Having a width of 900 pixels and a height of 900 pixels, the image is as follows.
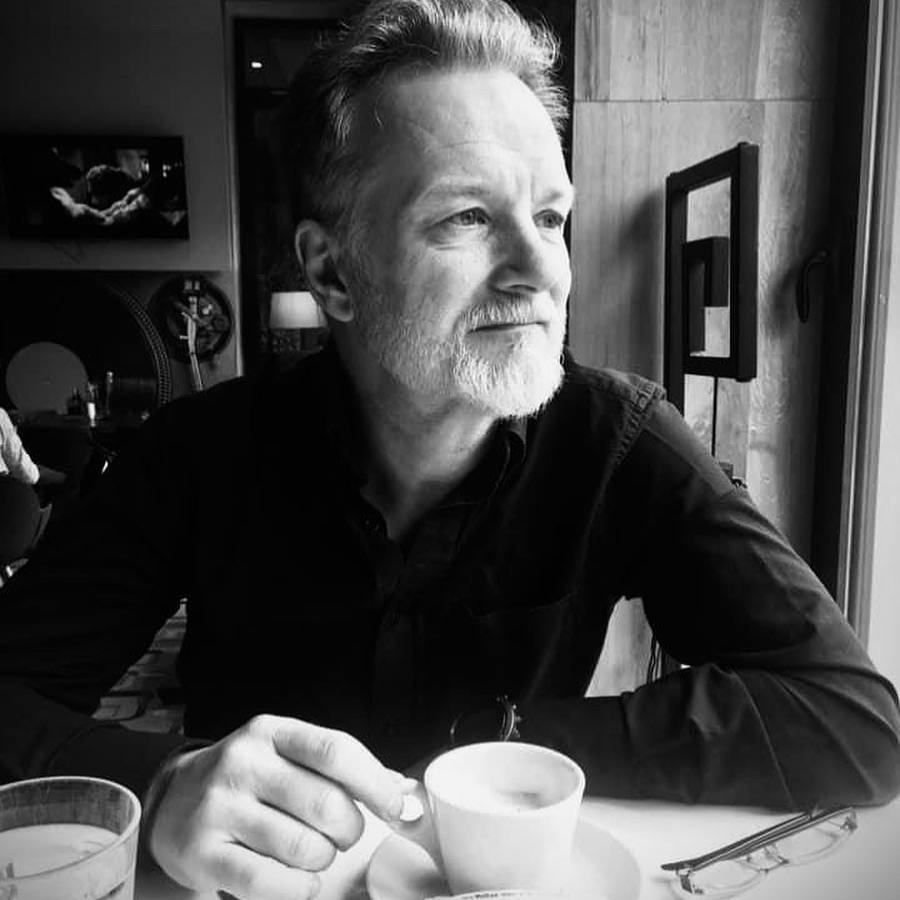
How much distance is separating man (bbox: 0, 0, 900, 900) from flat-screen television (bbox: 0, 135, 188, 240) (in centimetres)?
524

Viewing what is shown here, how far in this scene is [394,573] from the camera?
1.11m

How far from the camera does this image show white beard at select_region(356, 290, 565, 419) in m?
1.11

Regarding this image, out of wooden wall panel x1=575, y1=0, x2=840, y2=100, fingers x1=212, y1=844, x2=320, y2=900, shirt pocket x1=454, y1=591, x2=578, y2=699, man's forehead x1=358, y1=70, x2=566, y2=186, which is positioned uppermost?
wooden wall panel x1=575, y1=0, x2=840, y2=100

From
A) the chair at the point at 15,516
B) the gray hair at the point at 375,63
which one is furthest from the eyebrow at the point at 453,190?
the chair at the point at 15,516

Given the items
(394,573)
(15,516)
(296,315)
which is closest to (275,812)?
(394,573)

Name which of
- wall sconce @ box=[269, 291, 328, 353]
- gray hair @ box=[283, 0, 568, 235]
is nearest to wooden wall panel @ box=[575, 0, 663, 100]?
gray hair @ box=[283, 0, 568, 235]

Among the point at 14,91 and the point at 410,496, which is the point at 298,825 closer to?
the point at 410,496

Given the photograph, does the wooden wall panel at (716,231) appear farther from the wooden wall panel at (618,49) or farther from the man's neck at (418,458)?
the man's neck at (418,458)

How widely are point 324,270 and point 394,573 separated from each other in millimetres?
→ 503

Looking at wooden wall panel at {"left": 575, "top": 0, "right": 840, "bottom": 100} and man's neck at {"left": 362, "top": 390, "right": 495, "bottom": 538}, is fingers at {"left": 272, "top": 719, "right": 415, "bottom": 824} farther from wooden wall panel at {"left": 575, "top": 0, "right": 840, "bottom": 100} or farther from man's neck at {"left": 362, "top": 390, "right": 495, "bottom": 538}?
wooden wall panel at {"left": 575, "top": 0, "right": 840, "bottom": 100}

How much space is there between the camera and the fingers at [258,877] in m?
0.59

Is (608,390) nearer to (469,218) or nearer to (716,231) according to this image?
(469,218)

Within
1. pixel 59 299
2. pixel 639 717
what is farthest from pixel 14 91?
pixel 639 717

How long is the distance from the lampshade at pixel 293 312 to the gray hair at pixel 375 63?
4.53 metres
